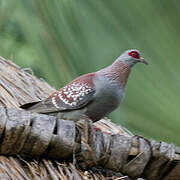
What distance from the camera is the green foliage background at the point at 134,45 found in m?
4.14

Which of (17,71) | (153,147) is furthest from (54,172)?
(17,71)

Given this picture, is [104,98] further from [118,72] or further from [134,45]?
[134,45]

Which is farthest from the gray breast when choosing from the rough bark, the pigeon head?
the rough bark

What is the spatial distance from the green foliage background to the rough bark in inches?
31.1

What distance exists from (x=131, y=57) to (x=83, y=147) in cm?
155

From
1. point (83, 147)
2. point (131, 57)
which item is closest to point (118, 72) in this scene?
point (131, 57)

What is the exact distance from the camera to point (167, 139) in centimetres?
420

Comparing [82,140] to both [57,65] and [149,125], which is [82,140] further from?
[57,65]

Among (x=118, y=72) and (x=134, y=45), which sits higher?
(x=134, y=45)

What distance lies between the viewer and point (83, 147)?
3188 mm

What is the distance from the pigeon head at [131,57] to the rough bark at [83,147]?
126 cm

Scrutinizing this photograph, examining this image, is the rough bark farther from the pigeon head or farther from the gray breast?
the pigeon head

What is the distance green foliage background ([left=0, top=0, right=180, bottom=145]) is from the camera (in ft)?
13.6

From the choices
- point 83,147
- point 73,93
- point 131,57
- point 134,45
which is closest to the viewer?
point 83,147
